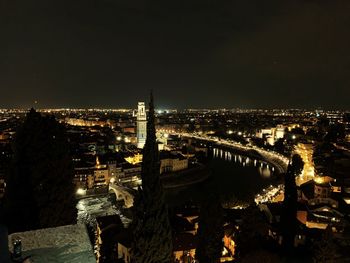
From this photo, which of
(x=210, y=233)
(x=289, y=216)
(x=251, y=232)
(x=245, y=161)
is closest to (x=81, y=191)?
(x=251, y=232)

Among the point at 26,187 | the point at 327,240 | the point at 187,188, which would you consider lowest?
the point at 187,188

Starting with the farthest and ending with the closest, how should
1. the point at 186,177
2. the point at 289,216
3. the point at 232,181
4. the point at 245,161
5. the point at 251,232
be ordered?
1. the point at 245,161
2. the point at 186,177
3. the point at 232,181
4. the point at 289,216
5. the point at 251,232

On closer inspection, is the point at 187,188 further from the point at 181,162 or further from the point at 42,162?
the point at 42,162

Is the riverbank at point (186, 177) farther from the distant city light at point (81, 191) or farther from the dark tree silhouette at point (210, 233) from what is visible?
the dark tree silhouette at point (210, 233)

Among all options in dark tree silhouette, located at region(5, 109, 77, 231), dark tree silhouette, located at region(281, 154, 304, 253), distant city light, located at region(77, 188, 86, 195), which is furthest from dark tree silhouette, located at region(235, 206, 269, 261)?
distant city light, located at region(77, 188, 86, 195)

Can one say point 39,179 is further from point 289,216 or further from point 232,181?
point 232,181

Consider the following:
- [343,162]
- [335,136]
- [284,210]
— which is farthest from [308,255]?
[335,136]

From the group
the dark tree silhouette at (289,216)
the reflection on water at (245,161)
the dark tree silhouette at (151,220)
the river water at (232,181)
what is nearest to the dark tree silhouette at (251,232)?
the dark tree silhouette at (289,216)

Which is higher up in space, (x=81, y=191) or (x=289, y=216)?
(x=289, y=216)
